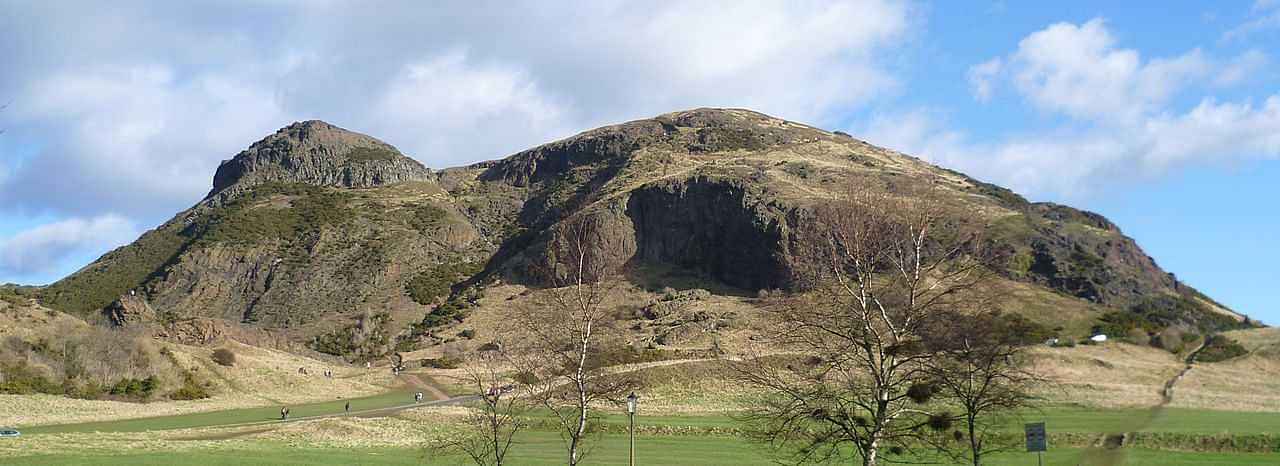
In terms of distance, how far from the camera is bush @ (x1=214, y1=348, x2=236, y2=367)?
78.2 m

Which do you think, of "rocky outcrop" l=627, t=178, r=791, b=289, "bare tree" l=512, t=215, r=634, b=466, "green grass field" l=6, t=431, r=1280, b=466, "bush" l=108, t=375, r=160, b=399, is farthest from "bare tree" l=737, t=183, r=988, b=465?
"rocky outcrop" l=627, t=178, r=791, b=289

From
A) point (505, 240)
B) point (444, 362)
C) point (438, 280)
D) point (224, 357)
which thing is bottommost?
point (444, 362)

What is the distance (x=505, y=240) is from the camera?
175750 mm

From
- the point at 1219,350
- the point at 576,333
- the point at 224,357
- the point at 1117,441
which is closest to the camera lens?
the point at 576,333

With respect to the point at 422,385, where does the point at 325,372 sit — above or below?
above

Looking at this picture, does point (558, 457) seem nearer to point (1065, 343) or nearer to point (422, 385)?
point (1065, 343)

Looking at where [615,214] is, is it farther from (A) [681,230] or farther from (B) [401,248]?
(B) [401,248]

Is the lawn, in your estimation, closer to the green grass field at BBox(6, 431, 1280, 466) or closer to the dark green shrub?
the green grass field at BBox(6, 431, 1280, 466)

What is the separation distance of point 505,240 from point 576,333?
154 m

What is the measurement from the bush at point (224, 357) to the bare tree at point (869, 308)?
7083cm

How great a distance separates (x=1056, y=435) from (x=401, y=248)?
140 metres

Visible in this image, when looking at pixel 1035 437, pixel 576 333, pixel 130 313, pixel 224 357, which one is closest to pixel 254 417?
pixel 224 357

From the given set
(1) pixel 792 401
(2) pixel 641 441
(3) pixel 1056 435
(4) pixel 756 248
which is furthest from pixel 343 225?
(1) pixel 792 401

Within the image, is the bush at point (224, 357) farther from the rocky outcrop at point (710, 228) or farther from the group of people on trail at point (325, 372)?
the rocky outcrop at point (710, 228)
